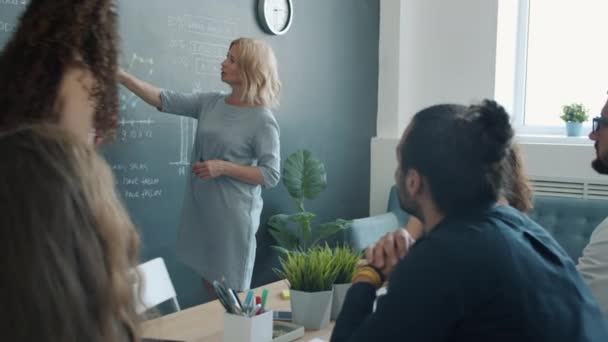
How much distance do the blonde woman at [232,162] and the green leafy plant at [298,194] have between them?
1.20 meters

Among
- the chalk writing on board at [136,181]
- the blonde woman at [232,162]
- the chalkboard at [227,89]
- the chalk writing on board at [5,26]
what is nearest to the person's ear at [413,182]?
the blonde woman at [232,162]

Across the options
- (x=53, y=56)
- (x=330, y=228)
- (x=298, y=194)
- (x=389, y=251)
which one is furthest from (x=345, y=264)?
(x=330, y=228)

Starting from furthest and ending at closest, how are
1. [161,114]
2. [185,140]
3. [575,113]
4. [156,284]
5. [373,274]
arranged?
[575,113] < [185,140] < [161,114] < [156,284] < [373,274]

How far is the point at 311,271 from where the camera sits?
2064mm

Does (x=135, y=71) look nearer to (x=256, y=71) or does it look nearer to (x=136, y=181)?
(x=136, y=181)

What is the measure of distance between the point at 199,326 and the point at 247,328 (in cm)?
28

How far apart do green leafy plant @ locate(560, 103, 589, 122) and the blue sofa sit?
2.65 feet

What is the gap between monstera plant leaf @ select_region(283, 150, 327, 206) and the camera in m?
4.67

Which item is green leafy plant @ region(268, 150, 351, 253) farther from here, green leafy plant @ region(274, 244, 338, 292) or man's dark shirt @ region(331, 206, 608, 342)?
man's dark shirt @ region(331, 206, 608, 342)

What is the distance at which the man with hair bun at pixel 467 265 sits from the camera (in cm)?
146

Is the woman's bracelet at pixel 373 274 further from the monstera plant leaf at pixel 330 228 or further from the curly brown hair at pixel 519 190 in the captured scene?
the monstera plant leaf at pixel 330 228

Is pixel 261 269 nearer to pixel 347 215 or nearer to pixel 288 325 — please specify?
pixel 347 215

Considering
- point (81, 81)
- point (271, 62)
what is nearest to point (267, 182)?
point (271, 62)

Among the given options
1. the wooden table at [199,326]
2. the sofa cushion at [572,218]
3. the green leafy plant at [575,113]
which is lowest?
the sofa cushion at [572,218]
